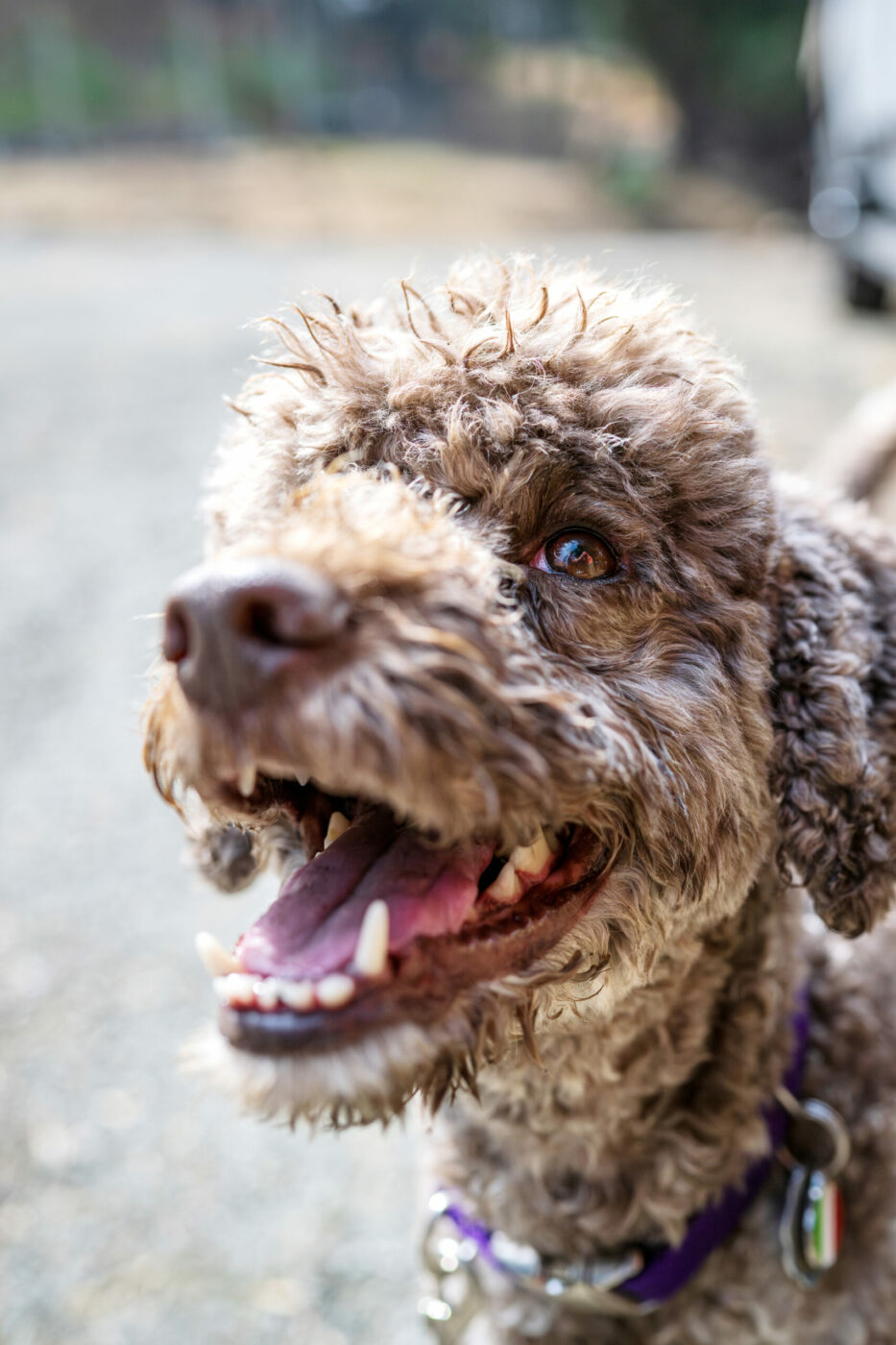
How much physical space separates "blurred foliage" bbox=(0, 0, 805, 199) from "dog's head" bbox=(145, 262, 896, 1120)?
719 inches

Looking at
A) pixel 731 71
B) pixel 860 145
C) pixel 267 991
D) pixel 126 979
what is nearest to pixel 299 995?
pixel 267 991

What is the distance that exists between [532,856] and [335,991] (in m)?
0.36

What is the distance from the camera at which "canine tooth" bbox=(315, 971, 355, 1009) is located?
149 cm

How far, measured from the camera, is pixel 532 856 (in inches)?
65.8

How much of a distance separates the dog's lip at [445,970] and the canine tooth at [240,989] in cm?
1

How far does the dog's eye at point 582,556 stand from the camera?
175 cm

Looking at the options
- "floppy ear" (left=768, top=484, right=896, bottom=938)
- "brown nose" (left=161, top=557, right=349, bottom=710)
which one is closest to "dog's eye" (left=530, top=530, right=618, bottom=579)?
"floppy ear" (left=768, top=484, right=896, bottom=938)

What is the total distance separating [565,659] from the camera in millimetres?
1698

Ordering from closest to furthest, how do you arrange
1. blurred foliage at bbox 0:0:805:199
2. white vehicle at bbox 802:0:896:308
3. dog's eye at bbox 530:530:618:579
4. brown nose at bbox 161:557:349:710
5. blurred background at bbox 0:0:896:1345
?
brown nose at bbox 161:557:349:710, dog's eye at bbox 530:530:618:579, blurred background at bbox 0:0:896:1345, white vehicle at bbox 802:0:896:308, blurred foliage at bbox 0:0:805:199

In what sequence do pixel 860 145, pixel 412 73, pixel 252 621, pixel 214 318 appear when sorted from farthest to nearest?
pixel 412 73, pixel 214 318, pixel 860 145, pixel 252 621

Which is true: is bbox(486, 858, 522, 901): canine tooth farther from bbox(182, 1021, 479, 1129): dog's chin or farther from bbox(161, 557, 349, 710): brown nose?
bbox(161, 557, 349, 710): brown nose

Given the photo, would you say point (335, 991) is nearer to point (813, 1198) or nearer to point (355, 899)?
point (355, 899)

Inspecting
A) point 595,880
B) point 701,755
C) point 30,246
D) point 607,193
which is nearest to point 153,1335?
point 595,880

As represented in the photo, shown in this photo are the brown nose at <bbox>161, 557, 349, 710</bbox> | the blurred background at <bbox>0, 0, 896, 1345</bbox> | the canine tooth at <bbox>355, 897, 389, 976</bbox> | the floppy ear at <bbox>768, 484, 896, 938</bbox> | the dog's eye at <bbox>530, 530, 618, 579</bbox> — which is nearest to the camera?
the brown nose at <bbox>161, 557, 349, 710</bbox>
